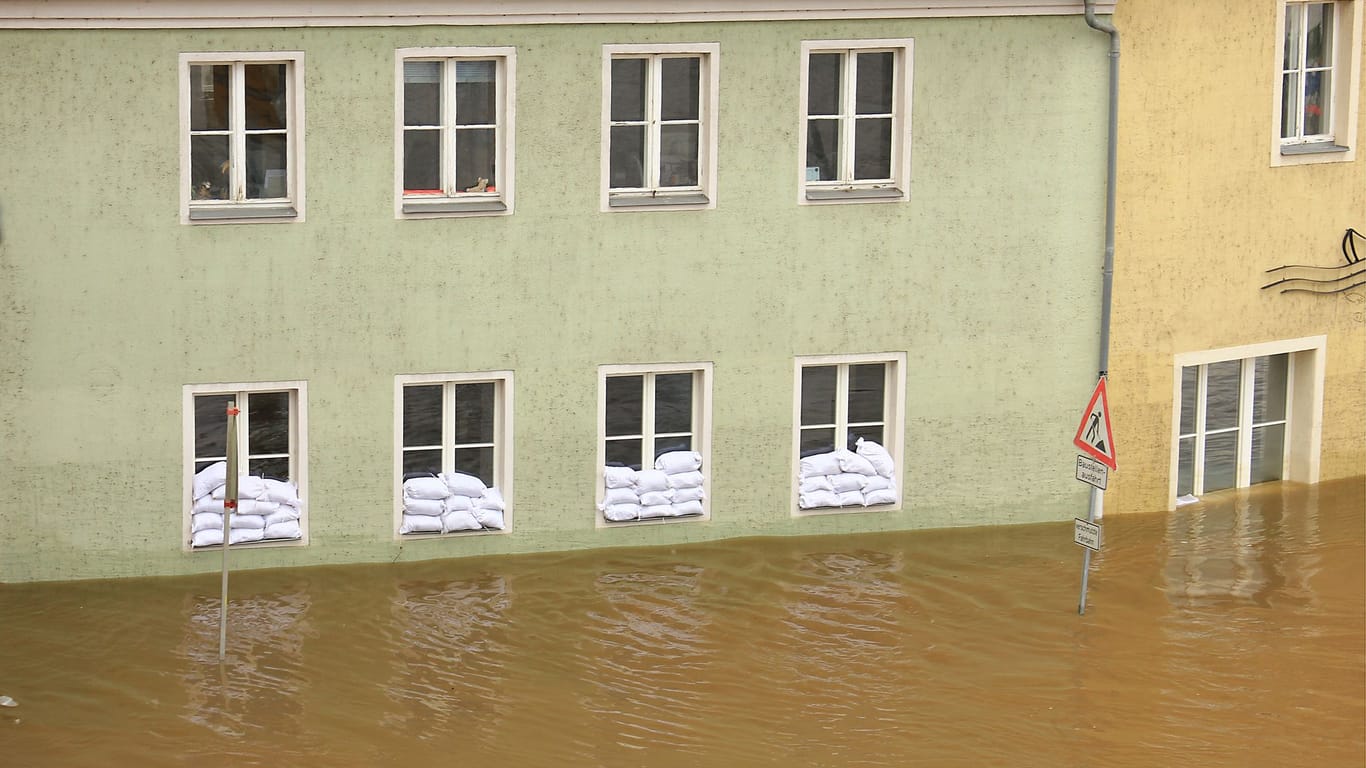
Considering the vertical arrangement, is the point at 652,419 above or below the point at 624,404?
below

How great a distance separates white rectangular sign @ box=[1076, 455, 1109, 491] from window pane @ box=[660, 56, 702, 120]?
464 centimetres

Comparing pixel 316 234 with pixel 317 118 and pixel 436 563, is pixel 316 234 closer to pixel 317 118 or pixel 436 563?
pixel 317 118

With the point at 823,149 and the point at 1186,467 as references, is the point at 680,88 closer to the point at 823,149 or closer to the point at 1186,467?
the point at 823,149

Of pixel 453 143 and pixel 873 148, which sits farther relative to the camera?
pixel 873 148

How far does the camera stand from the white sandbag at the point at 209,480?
17.5m

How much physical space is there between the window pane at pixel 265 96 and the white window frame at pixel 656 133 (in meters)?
2.79

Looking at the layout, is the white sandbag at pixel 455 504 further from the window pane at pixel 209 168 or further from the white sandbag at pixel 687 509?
the window pane at pixel 209 168

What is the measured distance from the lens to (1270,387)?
70.2 ft

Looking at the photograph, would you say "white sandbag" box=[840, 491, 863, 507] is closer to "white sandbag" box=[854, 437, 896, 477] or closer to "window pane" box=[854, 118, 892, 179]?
"white sandbag" box=[854, 437, 896, 477]

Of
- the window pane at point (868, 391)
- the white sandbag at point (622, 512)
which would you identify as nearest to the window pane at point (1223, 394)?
the window pane at point (868, 391)

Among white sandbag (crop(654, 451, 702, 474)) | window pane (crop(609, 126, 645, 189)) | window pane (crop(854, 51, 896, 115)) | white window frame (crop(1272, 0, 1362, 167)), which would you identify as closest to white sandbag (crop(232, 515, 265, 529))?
white sandbag (crop(654, 451, 702, 474))

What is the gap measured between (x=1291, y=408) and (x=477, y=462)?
885 cm

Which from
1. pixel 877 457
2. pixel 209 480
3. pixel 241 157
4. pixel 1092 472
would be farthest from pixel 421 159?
pixel 1092 472

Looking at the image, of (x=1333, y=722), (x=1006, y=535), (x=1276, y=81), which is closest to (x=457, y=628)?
(x=1006, y=535)
